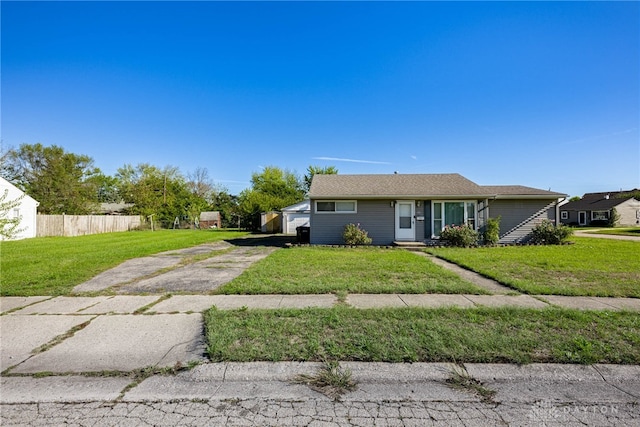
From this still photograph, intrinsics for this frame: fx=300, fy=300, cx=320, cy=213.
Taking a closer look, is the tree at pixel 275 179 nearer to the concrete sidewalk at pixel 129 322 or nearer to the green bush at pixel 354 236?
the green bush at pixel 354 236

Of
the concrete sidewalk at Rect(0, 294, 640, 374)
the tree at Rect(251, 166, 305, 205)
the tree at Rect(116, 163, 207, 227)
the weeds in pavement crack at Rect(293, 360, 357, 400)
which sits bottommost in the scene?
the weeds in pavement crack at Rect(293, 360, 357, 400)

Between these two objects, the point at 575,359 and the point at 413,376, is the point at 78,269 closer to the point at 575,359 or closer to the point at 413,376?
the point at 413,376

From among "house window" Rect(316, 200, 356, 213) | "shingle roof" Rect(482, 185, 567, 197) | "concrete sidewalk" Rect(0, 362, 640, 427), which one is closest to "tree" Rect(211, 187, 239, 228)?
"house window" Rect(316, 200, 356, 213)

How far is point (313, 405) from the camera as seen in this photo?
2.57 metres

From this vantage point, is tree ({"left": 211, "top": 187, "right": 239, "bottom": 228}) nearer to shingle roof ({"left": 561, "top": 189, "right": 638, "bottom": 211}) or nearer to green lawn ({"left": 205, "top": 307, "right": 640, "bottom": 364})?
green lawn ({"left": 205, "top": 307, "right": 640, "bottom": 364})

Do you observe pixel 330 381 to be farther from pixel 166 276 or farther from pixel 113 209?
pixel 113 209

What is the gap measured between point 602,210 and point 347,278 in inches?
1805

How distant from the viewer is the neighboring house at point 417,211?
1466 centimetres

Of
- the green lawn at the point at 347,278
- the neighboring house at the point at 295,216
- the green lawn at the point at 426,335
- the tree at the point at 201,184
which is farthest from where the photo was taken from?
the tree at the point at 201,184

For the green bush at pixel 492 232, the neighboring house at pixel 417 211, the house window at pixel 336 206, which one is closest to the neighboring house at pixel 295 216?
the neighboring house at pixel 417 211

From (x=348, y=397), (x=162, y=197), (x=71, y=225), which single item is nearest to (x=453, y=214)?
(x=348, y=397)

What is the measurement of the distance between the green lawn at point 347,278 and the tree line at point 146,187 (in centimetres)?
2167

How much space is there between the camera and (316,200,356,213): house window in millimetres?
14953

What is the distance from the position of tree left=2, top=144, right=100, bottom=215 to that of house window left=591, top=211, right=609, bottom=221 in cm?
6062
